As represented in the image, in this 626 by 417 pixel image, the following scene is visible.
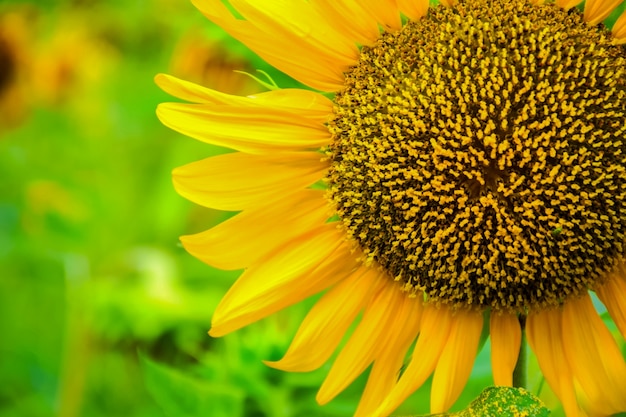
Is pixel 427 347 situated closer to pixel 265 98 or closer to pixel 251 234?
pixel 251 234

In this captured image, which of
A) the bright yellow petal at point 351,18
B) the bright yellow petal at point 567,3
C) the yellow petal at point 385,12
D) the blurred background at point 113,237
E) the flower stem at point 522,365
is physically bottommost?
the blurred background at point 113,237

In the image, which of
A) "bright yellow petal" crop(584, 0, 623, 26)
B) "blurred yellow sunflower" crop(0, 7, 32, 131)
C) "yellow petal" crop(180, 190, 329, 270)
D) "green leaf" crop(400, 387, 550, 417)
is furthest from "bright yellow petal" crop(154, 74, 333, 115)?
"blurred yellow sunflower" crop(0, 7, 32, 131)

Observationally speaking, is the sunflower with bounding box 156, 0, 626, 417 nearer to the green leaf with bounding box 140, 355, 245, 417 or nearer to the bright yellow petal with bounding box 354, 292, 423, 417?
the bright yellow petal with bounding box 354, 292, 423, 417

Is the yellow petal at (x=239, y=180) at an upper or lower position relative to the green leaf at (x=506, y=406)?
lower

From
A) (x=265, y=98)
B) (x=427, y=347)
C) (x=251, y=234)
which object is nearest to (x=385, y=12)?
(x=265, y=98)

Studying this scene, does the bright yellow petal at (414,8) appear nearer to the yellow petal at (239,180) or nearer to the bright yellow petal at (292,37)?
the bright yellow petal at (292,37)

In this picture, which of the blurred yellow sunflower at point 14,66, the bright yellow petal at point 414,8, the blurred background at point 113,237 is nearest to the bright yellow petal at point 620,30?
the bright yellow petal at point 414,8

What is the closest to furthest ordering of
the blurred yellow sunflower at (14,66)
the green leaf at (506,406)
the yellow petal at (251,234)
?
the green leaf at (506,406) < the yellow petal at (251,234) < the blurred yellow sunflower at (14,66)

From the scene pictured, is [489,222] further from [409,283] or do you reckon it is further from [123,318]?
[123,318]
